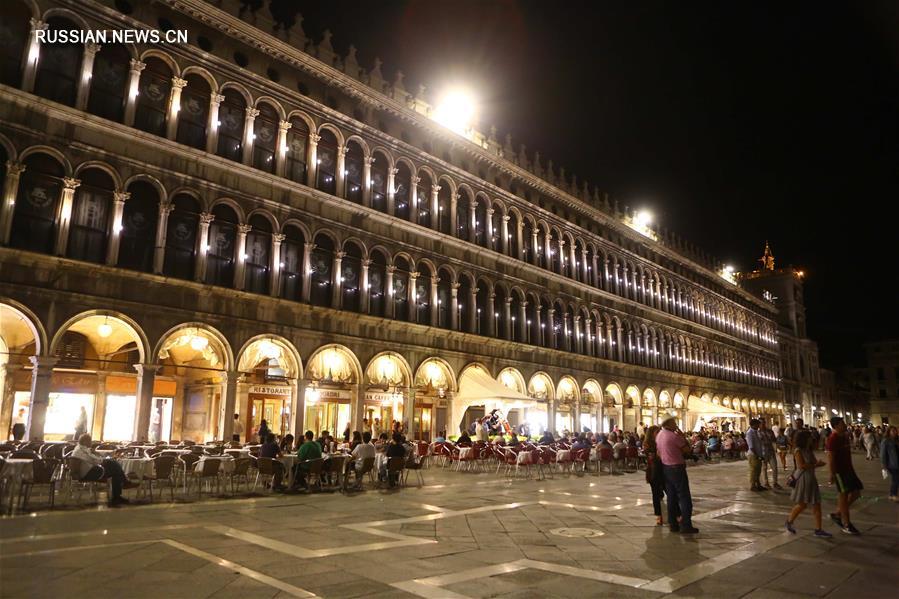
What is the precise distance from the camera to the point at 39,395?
16.3 meters

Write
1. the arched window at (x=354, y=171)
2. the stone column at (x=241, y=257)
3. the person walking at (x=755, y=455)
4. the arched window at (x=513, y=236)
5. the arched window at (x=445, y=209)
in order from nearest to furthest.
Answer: the person walking at (x=755, y=455) → the stone column at (x=241, y=257) → the arched window at (x=354, y=171) → the arched window at (x=445, y=209) → the arched window at (x=513, y=236)

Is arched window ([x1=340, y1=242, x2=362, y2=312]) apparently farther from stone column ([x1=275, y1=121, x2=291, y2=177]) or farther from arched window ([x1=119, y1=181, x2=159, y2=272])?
arched window ([x1=119, y1=181, x2=159, y2=272])

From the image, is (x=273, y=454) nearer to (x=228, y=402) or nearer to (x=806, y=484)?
(x=228, y=402)

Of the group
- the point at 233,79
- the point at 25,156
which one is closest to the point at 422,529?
the point at 25,156

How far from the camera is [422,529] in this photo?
9.59 metres

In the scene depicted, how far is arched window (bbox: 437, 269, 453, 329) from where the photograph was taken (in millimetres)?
28312

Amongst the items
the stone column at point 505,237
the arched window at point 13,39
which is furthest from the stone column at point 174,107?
the stone column at point 505,237

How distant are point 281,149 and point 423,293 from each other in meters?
8.80

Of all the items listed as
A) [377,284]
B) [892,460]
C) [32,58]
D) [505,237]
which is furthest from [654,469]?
[505,237]

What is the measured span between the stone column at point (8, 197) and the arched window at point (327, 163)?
10.1m

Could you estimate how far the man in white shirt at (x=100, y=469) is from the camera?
37.1 ft

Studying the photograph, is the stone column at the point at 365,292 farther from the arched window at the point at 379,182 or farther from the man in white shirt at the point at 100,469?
the man in white shirt at the point at 100,469

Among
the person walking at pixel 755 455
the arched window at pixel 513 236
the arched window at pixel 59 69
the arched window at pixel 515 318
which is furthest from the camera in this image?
the arched window at pixel 513 236

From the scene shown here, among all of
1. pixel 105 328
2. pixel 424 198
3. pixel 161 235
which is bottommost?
pixel 105 328
